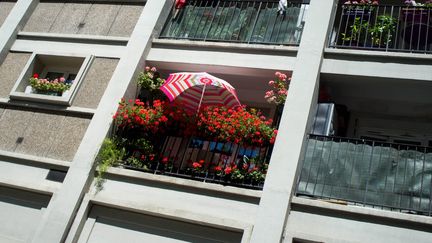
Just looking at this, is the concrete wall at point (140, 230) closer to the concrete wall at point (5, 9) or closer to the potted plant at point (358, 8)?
the potted plant at point (358, 8)

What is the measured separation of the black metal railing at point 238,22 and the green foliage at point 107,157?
10.4 ft

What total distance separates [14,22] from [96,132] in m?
4.63

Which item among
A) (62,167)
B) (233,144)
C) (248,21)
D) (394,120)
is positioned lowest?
(62,167)

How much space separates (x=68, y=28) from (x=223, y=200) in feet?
20.5

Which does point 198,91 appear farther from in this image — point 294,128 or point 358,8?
point 358,8

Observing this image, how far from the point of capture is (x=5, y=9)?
1132cm

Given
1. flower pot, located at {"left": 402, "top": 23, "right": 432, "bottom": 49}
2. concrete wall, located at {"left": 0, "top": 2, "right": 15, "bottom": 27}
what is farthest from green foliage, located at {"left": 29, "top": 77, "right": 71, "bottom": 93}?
flower pot, located at {"left": 402, "top": 23, "right": 432, "bottom": 49}

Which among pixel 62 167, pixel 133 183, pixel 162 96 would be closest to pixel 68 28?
pixel 162 96

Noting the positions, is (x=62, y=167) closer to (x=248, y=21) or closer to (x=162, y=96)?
(x=162, y=96)

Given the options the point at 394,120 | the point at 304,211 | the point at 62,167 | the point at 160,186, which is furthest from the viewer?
the point at 394,120

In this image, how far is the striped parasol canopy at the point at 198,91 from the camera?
8.23 m

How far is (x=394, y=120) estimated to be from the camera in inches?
373

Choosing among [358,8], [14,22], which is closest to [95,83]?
[14,22]

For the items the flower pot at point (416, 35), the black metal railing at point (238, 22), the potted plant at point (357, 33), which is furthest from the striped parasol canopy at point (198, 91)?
the flower pot at point (416, 35)
